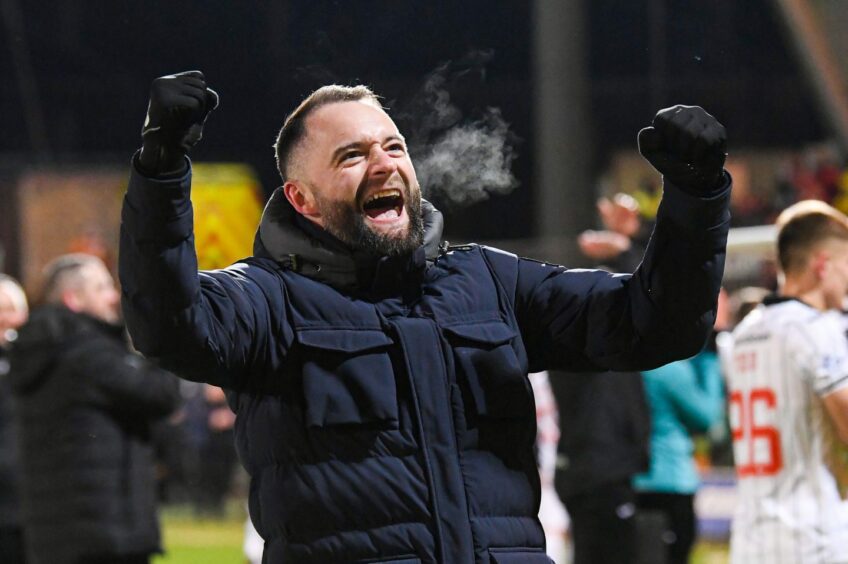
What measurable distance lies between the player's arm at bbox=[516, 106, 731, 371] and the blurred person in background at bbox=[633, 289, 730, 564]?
423 cm

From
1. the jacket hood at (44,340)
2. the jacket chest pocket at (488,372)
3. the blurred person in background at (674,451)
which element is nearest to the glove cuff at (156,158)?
the jacket chest pocket at (488,372)

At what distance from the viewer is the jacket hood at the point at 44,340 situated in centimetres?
703

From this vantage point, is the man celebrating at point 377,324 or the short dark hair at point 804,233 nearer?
the man celebrating at point 377,324

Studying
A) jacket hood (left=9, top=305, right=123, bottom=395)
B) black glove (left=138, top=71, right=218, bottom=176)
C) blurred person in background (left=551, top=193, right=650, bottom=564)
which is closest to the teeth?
black glove (left=138, top=71, right=218, bottom=176)

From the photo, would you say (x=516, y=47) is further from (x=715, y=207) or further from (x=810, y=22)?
(x=715, y=207)

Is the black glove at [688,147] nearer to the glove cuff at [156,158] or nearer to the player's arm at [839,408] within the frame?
the glove cuff at [156,158]

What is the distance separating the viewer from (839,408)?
4988 millimetres

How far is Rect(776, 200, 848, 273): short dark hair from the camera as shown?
5.30 meters

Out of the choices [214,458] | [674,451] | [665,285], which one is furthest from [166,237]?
[214,458]

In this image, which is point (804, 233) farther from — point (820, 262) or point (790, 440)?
point (790, 440)

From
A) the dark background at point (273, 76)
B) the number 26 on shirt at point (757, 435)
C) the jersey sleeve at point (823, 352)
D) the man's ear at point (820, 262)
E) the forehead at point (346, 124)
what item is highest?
the forehead at point (346, 124)

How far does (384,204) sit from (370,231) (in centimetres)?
10

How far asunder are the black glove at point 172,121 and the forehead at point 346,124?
0.45m

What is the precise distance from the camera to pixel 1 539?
298 inches
